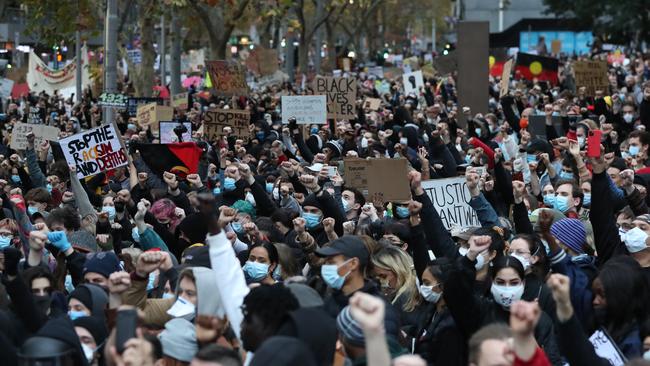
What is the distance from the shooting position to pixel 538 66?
29.6 metres

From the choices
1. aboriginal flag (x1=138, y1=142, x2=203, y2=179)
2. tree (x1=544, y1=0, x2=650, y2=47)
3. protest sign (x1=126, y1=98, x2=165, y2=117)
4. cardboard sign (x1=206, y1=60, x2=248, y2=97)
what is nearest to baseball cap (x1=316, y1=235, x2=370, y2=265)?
aboriginal flag (x1=138, y1=142, x2=203, y2=179)

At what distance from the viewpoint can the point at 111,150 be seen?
544 inches

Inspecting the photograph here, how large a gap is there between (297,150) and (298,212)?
626 centimetres

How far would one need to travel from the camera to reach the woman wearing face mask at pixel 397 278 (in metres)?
7.92

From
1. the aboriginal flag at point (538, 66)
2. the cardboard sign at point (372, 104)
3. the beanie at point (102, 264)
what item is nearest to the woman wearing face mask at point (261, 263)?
the beanie at point (102, 264)

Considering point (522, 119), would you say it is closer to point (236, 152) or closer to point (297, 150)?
point (297, 150)

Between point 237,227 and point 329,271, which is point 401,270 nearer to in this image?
point 329,271

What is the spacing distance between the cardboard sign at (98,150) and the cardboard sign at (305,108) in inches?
201

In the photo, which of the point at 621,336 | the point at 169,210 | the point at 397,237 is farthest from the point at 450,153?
the point at 621,336

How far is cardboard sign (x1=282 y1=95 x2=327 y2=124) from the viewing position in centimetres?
1873

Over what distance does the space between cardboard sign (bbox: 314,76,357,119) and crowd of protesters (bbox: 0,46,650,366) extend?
5.41 metres

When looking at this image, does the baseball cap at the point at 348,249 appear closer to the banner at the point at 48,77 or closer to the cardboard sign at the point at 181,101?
the cardboard sign at the point at 181,101

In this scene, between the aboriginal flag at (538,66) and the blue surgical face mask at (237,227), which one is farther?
the aboriginal flag at (538,66)

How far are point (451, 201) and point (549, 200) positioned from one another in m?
0.92
